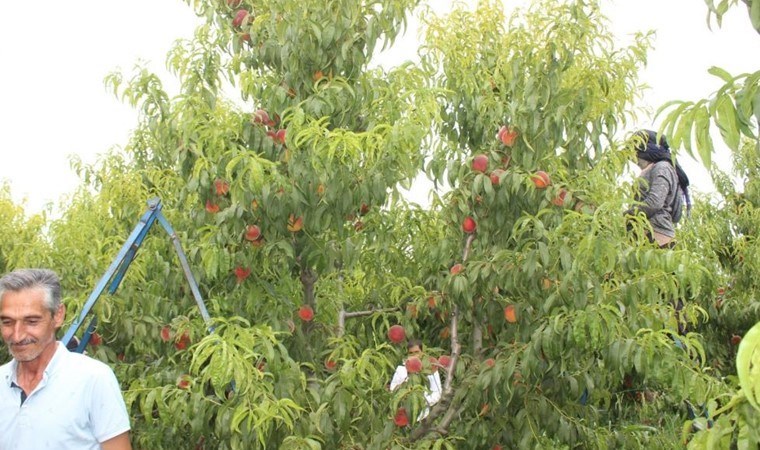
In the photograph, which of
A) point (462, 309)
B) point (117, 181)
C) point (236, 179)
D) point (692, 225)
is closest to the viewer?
point (236, 179)

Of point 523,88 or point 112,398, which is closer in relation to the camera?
point 112,398

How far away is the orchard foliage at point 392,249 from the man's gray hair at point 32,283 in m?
0.81

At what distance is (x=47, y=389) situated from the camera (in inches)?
105

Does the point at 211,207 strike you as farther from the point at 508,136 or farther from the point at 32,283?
the point at 32,283

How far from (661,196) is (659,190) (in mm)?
39

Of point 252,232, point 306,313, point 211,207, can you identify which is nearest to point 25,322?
point 252,232

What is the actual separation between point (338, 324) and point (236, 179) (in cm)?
115

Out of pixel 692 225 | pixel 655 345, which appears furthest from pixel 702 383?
pixel 692 225

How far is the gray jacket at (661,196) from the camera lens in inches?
241

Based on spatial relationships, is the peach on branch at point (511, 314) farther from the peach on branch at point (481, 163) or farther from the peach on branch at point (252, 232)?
the peach on branch at point (252, 232)

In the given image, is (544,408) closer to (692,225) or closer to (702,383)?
(702,383)

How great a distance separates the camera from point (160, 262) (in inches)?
203

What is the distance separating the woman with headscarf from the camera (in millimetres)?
6133

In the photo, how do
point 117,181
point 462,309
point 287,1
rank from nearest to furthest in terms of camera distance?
point 287,1 → point 462,309 → point 117,181
